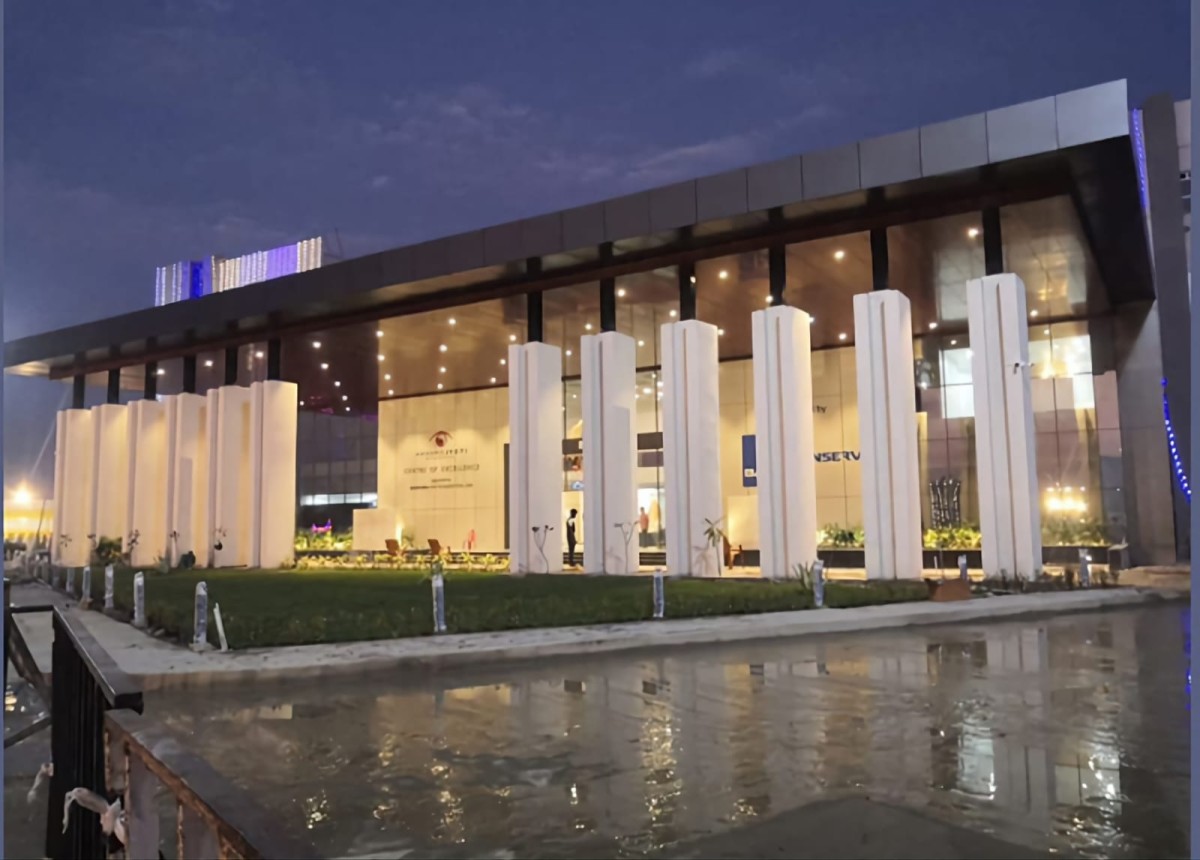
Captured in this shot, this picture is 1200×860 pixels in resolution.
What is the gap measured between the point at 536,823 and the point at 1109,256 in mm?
22087

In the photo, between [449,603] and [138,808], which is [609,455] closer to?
[449,603]

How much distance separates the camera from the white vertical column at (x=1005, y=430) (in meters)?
18.0

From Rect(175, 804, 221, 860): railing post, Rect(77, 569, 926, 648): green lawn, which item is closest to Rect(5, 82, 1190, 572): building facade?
Rect(77, 569, 926, 648): green lawn

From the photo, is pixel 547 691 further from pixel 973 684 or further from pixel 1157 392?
pixel 1157 392

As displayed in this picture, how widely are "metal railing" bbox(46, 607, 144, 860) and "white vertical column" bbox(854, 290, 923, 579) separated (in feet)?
54.3

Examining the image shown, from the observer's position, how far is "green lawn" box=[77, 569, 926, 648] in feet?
38.7

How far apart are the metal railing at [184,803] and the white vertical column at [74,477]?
126ft

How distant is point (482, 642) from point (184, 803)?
9.69 meters

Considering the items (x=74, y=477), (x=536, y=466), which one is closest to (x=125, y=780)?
(x=536, y=466)

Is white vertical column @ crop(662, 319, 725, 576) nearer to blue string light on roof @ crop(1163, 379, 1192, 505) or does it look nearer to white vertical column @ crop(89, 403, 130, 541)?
blue string light on roof @ crop(1163, 379, 1192, 505)

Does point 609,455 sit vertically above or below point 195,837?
above

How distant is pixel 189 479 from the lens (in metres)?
32.1

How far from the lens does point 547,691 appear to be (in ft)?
28.9

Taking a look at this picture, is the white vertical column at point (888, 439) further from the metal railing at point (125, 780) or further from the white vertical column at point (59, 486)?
the white vertical column at point (59, 486)
